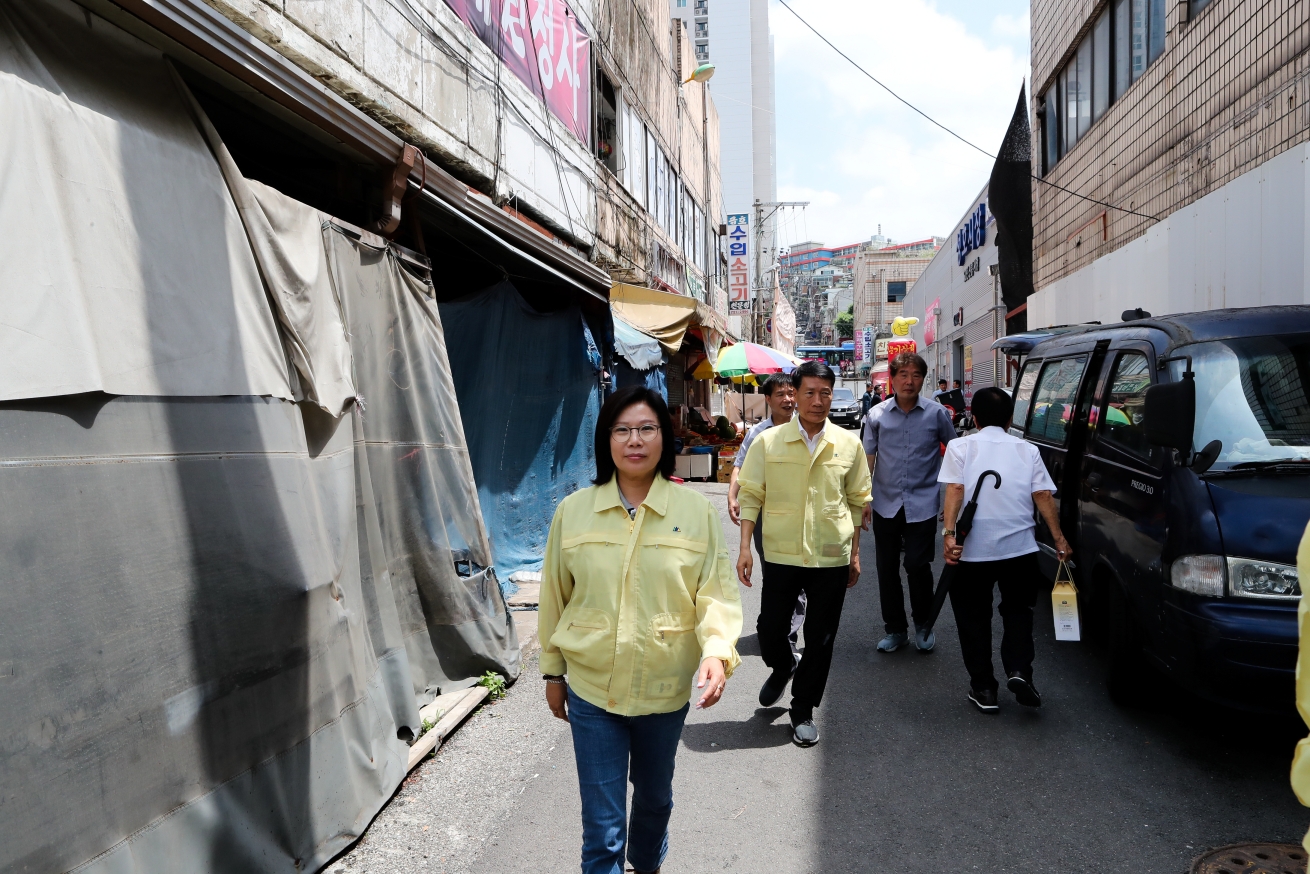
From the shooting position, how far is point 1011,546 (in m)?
4.73

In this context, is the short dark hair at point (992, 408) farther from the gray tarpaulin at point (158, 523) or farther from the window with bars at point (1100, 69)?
the window with bars at point (1100, 69)

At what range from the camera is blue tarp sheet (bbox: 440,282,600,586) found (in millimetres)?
7883

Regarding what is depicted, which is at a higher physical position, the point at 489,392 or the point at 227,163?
the point at 227,163

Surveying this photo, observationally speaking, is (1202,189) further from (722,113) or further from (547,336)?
(722,113)

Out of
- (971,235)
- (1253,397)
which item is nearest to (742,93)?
(971,235)

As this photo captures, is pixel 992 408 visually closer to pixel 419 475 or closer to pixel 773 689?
pixel 773 689

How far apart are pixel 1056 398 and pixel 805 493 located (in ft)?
9.73

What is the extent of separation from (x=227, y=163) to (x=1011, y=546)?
163 inches

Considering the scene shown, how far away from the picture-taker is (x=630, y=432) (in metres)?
2.79

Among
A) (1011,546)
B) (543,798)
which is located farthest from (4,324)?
(1011,546)

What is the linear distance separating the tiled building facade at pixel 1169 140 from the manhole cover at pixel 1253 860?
5.51m

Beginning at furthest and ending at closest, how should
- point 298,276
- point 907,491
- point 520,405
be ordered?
1. point 520,405
2. point 907,491
3. point 298,276

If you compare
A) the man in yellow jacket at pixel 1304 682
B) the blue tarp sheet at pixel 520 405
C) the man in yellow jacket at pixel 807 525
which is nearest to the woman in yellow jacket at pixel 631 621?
the man in yellow jacket at pixel 1304 682

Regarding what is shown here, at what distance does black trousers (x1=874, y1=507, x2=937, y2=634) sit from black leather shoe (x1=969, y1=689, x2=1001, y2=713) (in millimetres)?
950
